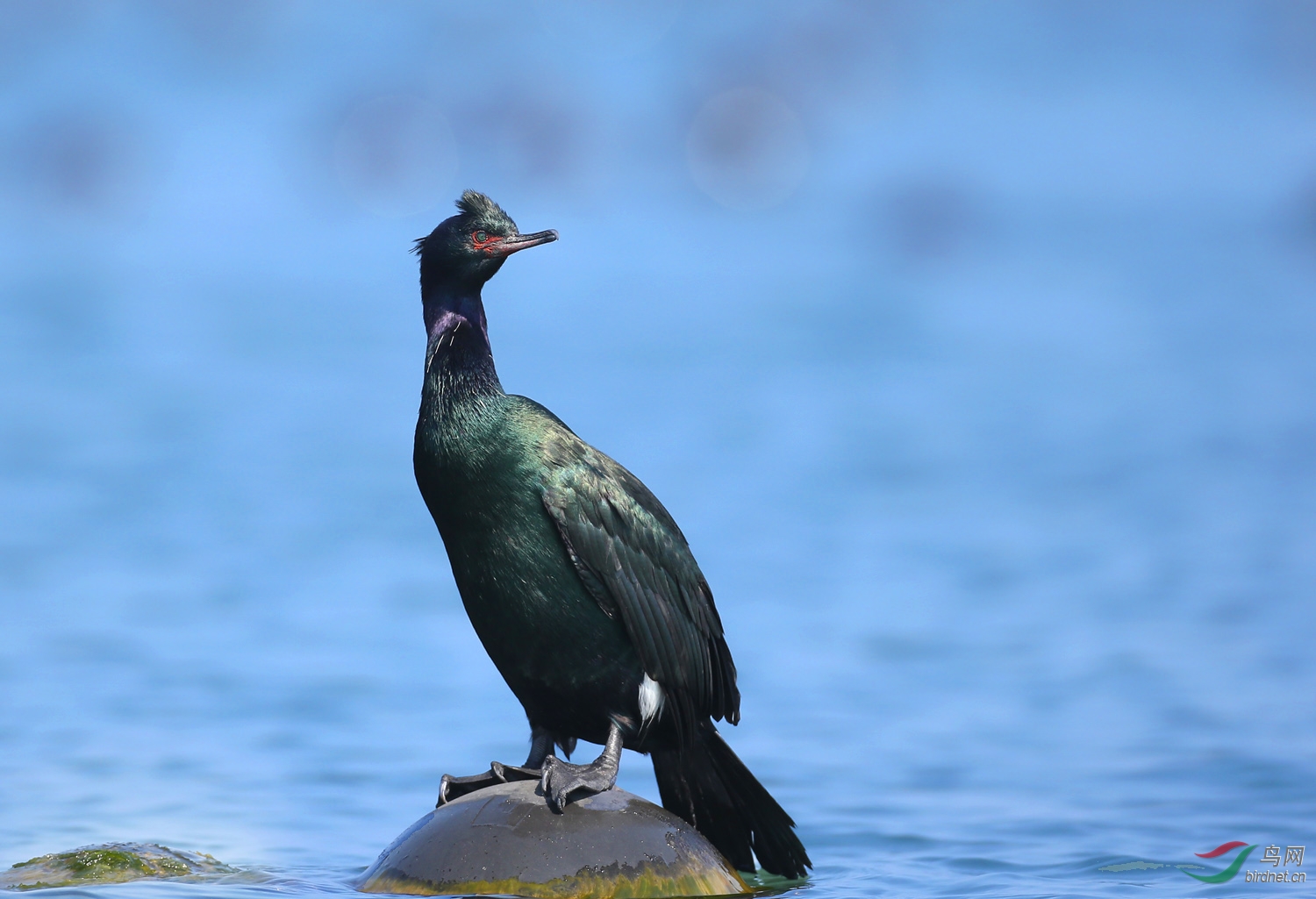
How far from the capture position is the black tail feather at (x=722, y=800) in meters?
7.03

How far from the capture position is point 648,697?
262 inches

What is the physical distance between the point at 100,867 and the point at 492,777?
6.92 feet

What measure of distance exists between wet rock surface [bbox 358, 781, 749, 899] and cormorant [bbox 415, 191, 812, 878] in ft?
0.45

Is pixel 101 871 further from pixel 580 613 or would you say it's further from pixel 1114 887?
pixel 1114 887

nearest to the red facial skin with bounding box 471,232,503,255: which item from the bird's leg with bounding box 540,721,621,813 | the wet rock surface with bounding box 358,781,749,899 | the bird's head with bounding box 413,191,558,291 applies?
the bird's head with bounding box 413,191,558,291

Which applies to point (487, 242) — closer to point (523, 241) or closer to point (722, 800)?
point (523, 241)

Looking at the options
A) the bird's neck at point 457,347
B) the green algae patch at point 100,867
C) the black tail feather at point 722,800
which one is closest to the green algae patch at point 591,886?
the black tail feather at point 722,800

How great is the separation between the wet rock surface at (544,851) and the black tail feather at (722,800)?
53 cm

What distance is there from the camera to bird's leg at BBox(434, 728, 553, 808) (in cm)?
660

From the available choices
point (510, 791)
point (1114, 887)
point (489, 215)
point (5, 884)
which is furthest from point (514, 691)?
point (1114, 887)

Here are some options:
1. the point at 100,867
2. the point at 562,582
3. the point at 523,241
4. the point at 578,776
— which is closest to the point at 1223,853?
the point at 578,776

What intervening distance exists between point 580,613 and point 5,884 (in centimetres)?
313

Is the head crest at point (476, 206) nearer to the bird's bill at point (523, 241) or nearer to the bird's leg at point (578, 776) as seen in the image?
the bird's bill at point (523, 241)

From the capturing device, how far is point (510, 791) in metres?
6.36
